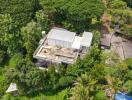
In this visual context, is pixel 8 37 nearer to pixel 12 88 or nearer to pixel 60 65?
pixel 12 88

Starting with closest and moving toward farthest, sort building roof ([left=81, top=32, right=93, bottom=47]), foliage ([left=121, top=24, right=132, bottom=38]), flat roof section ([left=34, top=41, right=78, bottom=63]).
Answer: flat roof section ([left=34, top=41, right=78, bottom=63]), building roof ([left=81, top=32, right=93, bottom=47]), foliage ([left=121, top=24, right=132, bottom=38])

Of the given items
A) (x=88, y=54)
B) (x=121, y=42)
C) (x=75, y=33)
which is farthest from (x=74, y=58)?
(x=121, y=42)

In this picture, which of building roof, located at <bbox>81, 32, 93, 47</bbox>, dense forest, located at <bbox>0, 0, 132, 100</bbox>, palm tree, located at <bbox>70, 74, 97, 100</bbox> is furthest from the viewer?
building roof, located at <bbox>81, 32, 93, 47</bbox>

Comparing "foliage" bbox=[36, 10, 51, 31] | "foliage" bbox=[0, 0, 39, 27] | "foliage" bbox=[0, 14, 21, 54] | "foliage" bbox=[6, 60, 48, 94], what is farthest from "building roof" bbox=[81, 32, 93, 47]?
"foliage" bbox=[0, 14, 21, 54]

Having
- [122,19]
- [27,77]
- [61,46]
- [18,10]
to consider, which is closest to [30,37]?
[61,46]

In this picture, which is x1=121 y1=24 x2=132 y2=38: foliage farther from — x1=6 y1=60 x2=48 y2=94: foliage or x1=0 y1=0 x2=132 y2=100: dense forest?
x1=6 y1=60 x2=48 y2=94: foliage
